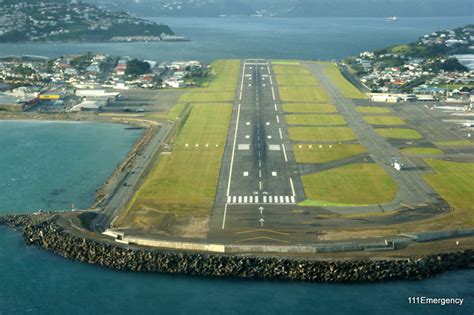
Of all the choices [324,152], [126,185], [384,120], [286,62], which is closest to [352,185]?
[324,152]

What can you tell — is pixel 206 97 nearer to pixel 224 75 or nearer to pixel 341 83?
pixel 224 75

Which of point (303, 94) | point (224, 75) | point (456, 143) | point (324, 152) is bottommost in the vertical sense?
point (224, 75)

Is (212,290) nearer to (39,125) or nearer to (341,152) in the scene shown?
A: (341,152)

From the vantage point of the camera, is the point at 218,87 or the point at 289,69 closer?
the point at 218,87

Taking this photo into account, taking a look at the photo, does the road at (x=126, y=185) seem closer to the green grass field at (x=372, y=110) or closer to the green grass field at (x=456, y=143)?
the green grass field at (x=372, y=110)

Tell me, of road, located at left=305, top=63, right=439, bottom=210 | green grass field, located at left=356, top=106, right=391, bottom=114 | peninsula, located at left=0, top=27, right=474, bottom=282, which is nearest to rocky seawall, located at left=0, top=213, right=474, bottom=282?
peninsula, located at left=0, top=27, right=474, bottom=282

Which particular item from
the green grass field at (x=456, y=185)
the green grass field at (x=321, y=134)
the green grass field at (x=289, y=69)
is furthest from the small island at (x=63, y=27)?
the green grass field at (x=456, y=185)

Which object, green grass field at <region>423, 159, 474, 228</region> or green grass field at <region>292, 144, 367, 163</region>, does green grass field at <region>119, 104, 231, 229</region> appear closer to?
green grass field at <region>292, 144, 367, 163</region>
